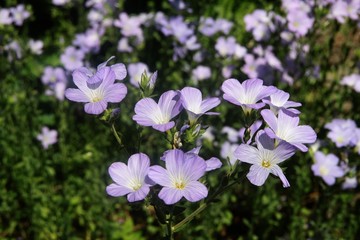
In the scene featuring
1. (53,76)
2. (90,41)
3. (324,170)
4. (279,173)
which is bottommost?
(53,76)

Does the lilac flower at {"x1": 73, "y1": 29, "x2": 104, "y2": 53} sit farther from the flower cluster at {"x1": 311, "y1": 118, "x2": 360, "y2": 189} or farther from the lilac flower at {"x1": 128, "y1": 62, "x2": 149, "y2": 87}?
the flower cluster at {"x1": 311, "y1": 118, "x2": 360, "y2": 189}

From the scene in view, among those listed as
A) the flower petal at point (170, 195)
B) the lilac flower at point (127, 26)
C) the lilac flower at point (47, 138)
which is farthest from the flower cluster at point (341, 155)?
the lilac flower at point (47, 138)

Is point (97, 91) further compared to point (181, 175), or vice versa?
point (97, 91)

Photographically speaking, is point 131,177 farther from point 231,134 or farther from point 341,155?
point 231,134

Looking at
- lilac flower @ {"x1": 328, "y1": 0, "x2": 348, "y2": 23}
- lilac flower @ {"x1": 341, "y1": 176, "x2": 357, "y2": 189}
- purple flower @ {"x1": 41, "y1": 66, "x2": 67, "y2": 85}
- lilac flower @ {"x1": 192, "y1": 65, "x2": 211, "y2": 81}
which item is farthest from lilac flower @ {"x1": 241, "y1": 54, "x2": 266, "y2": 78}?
purple flower @ {"x1": 41, "y1": 66, "x2": 67, "y2": 85}

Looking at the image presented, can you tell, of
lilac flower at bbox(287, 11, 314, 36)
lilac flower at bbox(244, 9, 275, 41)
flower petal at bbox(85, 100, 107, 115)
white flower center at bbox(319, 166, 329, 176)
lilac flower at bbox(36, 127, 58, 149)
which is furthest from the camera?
lilac flower at bbox(244, 9, 275, 41)

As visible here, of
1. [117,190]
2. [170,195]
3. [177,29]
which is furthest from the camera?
[177,29]

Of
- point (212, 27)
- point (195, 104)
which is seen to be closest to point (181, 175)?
point (195, 104)

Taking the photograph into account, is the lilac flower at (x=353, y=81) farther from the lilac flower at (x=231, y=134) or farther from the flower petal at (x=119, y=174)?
the flower petal at (x=119, y=174)
